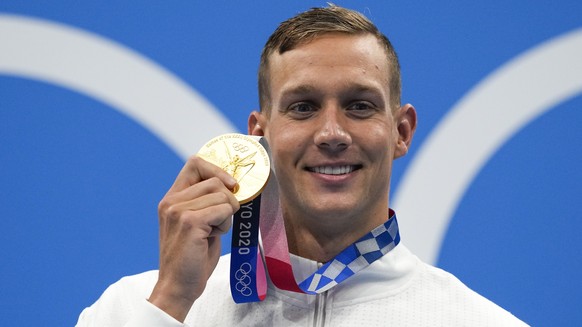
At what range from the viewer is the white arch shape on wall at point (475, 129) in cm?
252

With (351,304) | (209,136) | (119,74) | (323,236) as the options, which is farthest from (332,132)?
(119,74)

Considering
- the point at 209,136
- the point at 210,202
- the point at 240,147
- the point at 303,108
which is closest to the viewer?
the point at 210,202

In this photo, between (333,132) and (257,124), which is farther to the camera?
(257,124)

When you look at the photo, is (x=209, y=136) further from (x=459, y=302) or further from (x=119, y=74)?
(x=459, y=302)

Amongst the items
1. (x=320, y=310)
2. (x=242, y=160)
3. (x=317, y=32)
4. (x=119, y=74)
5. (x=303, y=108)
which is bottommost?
(x=320, y=310)

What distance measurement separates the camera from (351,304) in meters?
1.79

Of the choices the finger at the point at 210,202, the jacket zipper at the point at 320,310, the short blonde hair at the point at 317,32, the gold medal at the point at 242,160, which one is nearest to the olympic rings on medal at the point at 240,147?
the gold medal at the point at 242,160

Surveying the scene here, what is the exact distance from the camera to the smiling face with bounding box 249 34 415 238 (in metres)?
1.74

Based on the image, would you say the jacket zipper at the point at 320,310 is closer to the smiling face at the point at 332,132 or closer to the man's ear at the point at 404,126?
the smiling face at the point at 332,132

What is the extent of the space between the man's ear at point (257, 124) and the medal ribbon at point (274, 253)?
0.61ft

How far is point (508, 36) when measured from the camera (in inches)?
103

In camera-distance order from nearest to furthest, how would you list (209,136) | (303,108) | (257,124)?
(303,108), (257,124), (209,136)

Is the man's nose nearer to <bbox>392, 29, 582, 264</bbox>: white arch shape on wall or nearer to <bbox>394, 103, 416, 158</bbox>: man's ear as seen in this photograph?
<bbox>394, 103, 416, 158</bbox>: man's ear

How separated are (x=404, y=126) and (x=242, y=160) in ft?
1.57
